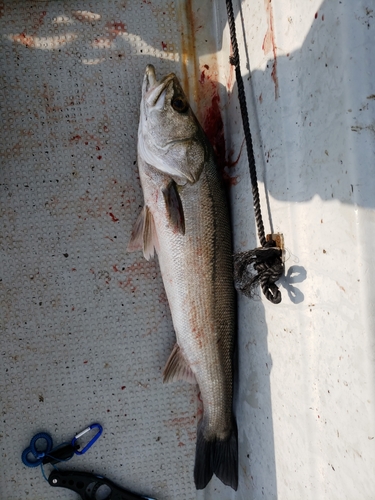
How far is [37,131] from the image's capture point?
8.21 feet

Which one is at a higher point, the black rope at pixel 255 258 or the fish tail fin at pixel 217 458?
the black rope at pixel 255 258

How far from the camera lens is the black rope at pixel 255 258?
184 cm

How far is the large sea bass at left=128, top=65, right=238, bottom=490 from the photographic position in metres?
2.18

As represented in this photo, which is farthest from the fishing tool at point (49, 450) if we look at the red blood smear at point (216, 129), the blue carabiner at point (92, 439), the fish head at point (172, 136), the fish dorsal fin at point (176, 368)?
the red blood smear at point (216, 129)

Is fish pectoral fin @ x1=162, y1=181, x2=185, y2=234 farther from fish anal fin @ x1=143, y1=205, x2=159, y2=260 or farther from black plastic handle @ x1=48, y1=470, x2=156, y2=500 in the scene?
black plastic handle @ x1=48, y1=470, x2=156, y2=500

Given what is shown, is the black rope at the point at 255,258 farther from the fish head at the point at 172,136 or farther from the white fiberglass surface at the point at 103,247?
the fish head at the point at 172,136

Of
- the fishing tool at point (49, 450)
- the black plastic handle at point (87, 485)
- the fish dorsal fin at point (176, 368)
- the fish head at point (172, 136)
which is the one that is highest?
the fish head at point (172, 136)

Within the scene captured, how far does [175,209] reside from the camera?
2.16 metres

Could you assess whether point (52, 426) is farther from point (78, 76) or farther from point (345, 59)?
point (345, 59)

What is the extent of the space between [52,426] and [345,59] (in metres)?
2.53

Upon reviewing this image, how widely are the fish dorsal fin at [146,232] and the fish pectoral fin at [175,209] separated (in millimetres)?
162

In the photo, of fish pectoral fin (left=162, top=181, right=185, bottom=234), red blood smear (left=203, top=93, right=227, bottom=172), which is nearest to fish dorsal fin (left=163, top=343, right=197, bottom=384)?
fish pectoral fin (left=162, top=181, right=185, bottom=234)

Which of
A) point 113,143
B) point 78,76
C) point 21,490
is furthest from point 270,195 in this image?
point 21,490

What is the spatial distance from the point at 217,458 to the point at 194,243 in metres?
1.28
